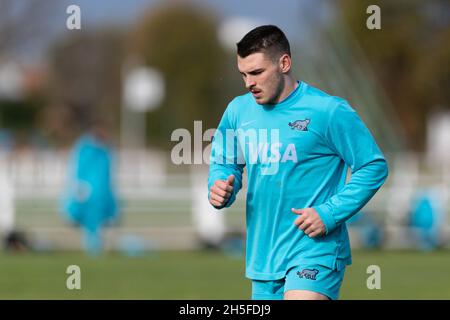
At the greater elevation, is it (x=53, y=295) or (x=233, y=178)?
(x=233, y=178)

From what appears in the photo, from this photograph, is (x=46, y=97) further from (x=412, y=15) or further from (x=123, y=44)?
(x=412, y=15)

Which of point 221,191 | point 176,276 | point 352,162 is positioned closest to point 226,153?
point 221,191

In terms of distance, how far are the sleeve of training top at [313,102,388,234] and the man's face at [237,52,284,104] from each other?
37cm

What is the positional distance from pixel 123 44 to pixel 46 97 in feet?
22.6

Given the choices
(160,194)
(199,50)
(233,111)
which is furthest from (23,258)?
(199,50)

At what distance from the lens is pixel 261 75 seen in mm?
6125

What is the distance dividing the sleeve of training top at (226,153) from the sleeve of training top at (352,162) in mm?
585

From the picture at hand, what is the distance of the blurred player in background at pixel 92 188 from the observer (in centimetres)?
1844

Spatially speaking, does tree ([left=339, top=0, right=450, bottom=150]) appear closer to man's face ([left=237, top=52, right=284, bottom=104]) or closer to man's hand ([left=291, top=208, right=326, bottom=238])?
man's face ([left=237, top=52, right=284, bottom=104])

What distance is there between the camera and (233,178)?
6.11 m

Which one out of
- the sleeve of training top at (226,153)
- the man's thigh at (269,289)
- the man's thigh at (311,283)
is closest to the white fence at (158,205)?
the sleeve of training top at (226,153)

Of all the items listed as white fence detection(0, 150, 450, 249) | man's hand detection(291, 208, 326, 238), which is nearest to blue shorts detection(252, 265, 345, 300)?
man's hand detection(291, 208, 326, 238)

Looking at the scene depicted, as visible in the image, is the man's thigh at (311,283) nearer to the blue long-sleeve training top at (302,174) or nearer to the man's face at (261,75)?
the blue long-sleeve training top at (302,174)

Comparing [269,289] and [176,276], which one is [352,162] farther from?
[176,276]
